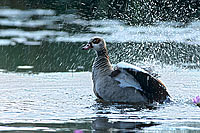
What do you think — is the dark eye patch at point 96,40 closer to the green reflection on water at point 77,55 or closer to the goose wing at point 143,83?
the goose wing at point 143,83

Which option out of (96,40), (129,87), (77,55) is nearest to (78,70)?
(77,55)

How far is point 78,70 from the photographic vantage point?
1255 centimetres

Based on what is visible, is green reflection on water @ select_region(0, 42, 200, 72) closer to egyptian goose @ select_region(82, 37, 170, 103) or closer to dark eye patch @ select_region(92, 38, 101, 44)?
dark eye patch @ select_region(92, 38, 101, 44)

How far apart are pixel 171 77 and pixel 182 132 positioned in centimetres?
514

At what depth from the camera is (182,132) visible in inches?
258

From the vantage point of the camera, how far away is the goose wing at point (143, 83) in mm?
8859

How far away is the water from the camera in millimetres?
7281

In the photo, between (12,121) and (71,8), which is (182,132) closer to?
(12,121)

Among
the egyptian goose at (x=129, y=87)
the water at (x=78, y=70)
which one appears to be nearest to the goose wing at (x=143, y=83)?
the egyptian goose at (x=129, y=87)

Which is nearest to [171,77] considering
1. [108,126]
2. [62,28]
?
[108,126]

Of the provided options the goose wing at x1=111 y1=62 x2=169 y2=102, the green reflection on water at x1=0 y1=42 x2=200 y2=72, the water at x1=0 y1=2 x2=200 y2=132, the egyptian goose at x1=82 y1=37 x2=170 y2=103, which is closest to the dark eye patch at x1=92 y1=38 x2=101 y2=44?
the egyptian goose at x1=82 y1=37 x2=170 y2=103

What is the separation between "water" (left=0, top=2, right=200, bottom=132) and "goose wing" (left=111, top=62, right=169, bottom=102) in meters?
0.34

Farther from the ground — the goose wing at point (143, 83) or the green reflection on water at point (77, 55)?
the goose wing at point (143, 83)

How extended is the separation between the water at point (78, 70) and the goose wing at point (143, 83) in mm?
338
